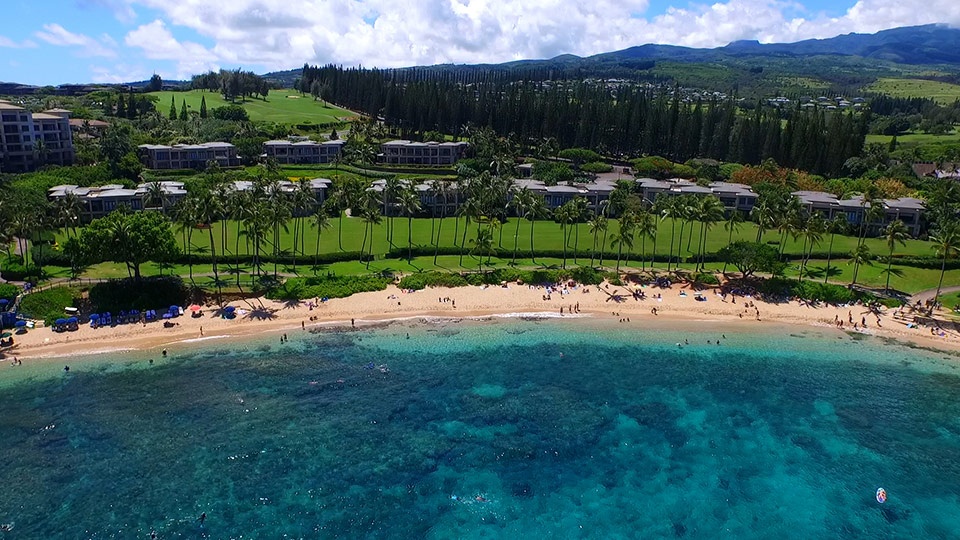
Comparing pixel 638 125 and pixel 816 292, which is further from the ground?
pixel 638 125

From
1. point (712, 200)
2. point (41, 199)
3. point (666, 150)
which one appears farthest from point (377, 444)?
point (666, 150)

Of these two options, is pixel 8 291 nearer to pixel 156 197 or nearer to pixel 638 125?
pixel 156 197

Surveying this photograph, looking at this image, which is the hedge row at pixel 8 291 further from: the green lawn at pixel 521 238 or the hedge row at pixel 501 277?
the hedge row at pixel 501 277

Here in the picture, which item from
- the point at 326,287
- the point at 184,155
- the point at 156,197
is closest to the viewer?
the point at 326,287

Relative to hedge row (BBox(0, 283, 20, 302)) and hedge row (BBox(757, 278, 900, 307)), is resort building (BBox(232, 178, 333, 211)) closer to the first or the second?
hedge row (BBox(0, 283, 20, 302))

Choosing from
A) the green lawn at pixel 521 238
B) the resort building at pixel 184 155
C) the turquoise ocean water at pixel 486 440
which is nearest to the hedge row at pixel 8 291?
the turquoise ocean water at pixel 486 440

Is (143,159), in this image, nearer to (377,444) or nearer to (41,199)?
(41,199)

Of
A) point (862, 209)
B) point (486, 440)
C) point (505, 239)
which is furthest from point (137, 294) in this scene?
point (862, 209)
